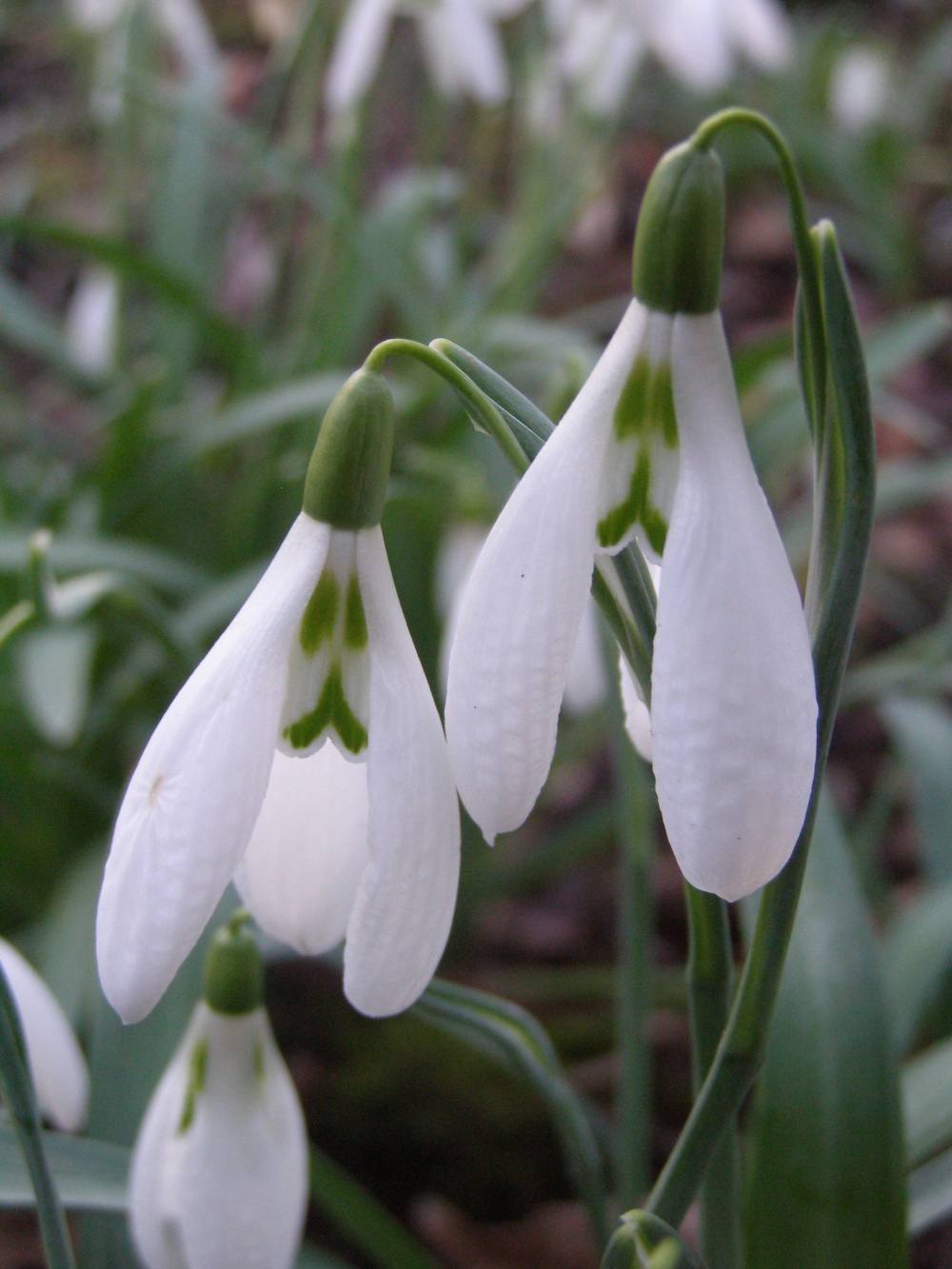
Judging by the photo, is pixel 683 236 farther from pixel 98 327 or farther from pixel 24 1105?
pixel 98 327

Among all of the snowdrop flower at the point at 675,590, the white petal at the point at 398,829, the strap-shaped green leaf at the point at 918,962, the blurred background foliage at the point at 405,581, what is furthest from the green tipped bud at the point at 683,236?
the strap-shaped green leaf at the point at 918,962

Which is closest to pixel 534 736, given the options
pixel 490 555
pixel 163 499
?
pixel 490 555

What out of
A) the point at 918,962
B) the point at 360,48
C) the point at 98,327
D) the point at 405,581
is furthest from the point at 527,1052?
the point at 98,327

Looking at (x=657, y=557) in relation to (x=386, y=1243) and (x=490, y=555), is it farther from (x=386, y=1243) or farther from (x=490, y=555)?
(x=386, y=1243)

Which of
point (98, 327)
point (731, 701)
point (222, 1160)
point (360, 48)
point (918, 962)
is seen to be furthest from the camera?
point (98, 327)

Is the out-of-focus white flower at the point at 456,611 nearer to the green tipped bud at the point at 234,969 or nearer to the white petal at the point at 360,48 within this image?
the green tipped bud at the point at 234,969

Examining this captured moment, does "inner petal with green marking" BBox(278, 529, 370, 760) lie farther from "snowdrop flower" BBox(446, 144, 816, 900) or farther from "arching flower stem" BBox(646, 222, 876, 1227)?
"arching flower stem" BBox(646, 222, 876, 1227)
